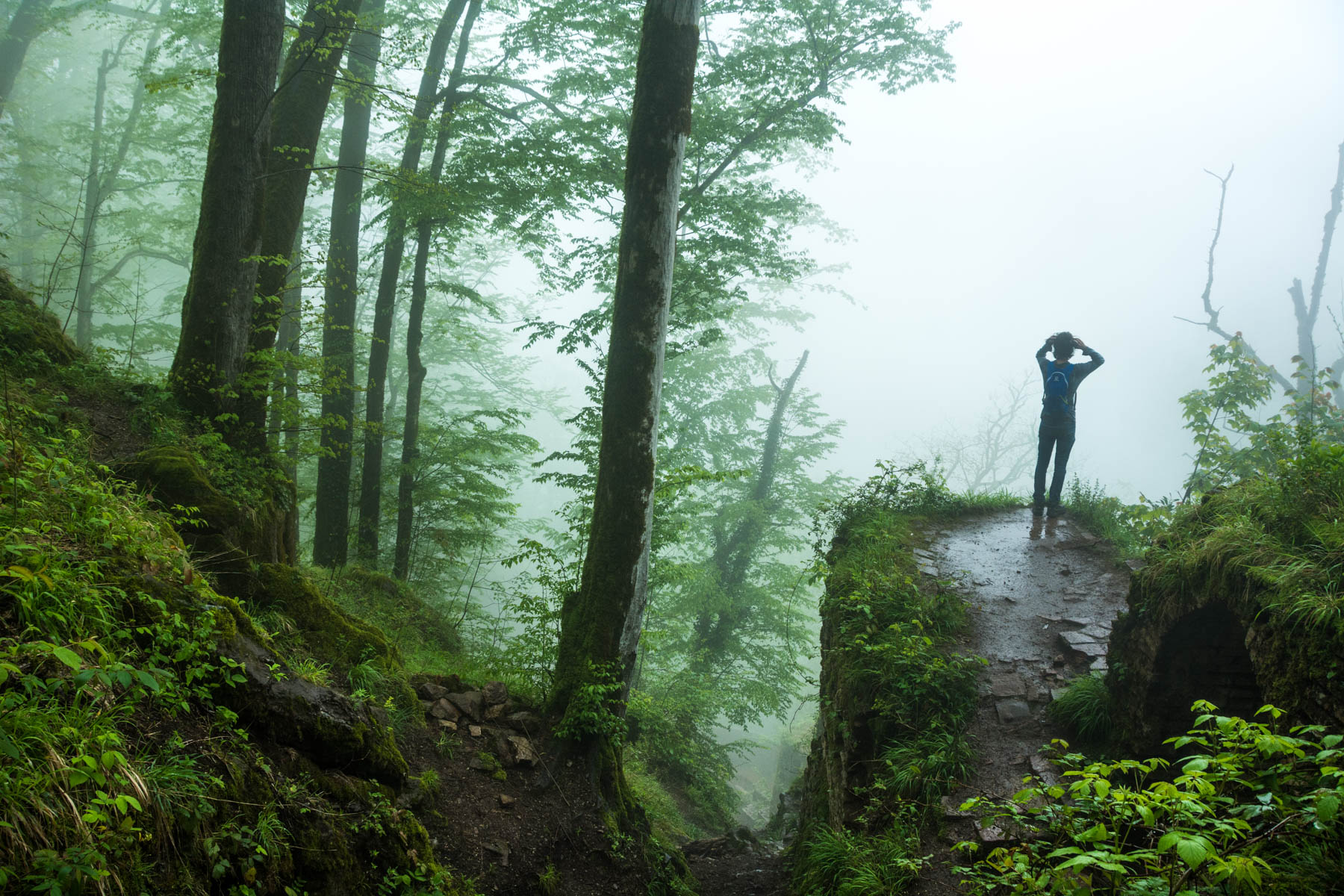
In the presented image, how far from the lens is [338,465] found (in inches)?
377

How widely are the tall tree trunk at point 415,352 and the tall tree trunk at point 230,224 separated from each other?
13.3 feet

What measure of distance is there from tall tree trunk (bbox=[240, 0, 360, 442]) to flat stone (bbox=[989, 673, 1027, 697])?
22.3 ft

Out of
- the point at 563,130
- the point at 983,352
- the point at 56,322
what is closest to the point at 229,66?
the point at 56,322

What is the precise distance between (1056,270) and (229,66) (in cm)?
15444

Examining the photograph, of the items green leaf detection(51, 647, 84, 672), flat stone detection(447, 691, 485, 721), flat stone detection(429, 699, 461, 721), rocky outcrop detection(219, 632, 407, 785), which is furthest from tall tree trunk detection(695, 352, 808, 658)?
green leaf detection(51, 647, 84, 672)

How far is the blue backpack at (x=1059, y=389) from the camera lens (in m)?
7.84

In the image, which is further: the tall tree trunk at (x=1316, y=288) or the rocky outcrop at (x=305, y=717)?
the tall tree trunk at (x=1316, y=288)

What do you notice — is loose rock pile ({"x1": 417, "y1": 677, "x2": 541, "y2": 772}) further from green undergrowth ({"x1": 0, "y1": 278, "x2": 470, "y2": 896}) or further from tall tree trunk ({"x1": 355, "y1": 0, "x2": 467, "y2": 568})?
tall tree trunk ({"x1": 355, "y1": 0, "x2": 467, "y2": 568})

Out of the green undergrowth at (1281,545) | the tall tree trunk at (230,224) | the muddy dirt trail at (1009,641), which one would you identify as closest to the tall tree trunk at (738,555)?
the muddy dirt trail at (1009,641)

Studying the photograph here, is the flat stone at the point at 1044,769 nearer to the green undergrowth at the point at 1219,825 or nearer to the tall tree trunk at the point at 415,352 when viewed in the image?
the green undergrowth at the point at 1219,825

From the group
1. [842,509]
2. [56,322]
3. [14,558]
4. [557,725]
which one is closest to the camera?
[14,558]

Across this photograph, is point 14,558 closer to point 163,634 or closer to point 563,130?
point 163,634

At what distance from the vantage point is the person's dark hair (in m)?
7.78

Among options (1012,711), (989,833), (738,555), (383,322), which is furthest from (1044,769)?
(738,555)
